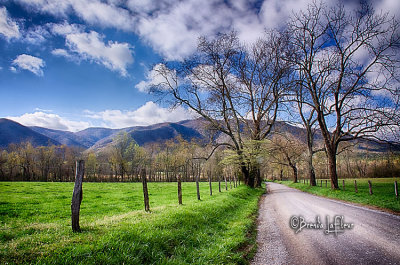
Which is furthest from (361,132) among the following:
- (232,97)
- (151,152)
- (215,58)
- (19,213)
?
(151,152)

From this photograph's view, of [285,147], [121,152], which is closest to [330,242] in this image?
[285,147]

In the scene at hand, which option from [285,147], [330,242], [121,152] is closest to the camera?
[330,242]

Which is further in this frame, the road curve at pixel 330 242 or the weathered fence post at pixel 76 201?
the weathered fence post at pixel 76 201

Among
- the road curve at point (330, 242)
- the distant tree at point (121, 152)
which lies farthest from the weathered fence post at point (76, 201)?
the distant tree at point (121, 152)

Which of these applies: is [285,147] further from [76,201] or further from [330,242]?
[76,201]

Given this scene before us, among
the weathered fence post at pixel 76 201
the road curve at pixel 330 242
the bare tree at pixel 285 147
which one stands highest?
the bare tree at pixel 285 147

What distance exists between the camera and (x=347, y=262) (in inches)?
160

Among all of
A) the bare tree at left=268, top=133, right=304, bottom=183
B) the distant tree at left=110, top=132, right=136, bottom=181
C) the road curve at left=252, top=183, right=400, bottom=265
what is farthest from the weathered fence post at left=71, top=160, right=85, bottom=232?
the distant tree at left=110, top=132, right=136, bottom=181

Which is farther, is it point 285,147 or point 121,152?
point 121,152

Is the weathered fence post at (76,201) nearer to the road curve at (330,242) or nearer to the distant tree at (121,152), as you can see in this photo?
the road curve at (330,242)

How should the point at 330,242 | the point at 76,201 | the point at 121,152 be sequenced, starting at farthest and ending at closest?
the point at 121,152 < the point at 330,242 < the point at 76,201

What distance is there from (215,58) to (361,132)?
15.4 meters

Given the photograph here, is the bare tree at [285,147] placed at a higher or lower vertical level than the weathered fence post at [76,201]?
higher

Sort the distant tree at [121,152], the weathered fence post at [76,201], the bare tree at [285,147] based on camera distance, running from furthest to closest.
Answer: the distant tree at [121,152]
the bare tree at [285,147]
the weathered fence post at [76,201]
